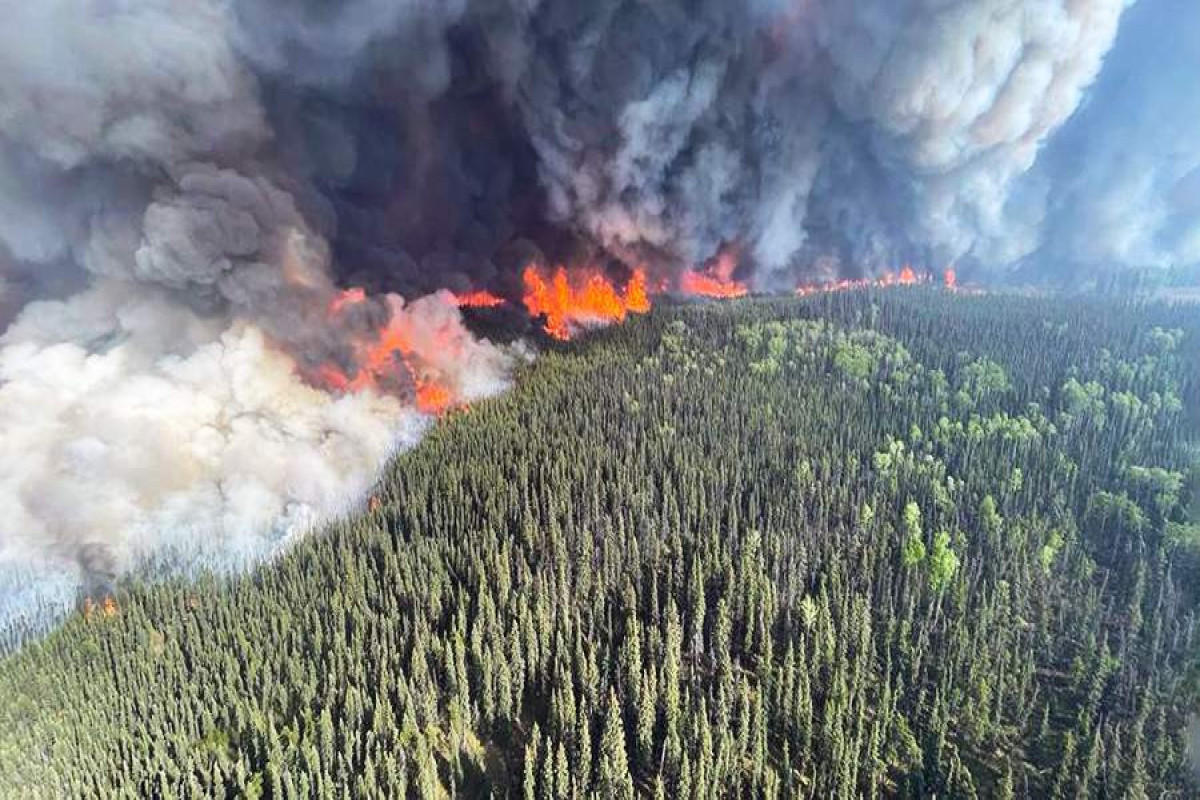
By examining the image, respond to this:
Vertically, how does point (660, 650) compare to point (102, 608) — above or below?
above

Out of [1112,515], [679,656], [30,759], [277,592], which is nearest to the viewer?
[30,759]

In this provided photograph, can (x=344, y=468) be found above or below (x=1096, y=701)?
above

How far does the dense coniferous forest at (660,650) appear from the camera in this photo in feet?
335

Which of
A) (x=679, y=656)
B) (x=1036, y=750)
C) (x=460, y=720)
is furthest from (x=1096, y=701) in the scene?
(x=460, y=720)

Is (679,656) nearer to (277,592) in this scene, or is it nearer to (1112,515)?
(277,592)

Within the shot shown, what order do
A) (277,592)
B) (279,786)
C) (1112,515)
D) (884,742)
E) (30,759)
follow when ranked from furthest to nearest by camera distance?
(1112,515) → (277,592) → (884,742) → (30,759) → (279,786)

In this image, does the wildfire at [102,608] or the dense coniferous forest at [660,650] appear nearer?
the dense coniferous forest at [660,650]

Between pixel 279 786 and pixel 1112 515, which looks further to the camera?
pixel 1112 515

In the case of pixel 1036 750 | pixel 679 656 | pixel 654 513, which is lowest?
pixel 1036 750

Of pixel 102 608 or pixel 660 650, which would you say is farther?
pixel 102 608

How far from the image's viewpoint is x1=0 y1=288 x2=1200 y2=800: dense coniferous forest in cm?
10219

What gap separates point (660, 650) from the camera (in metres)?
120

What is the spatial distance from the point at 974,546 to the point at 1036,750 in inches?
1983

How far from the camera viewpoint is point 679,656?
121m
